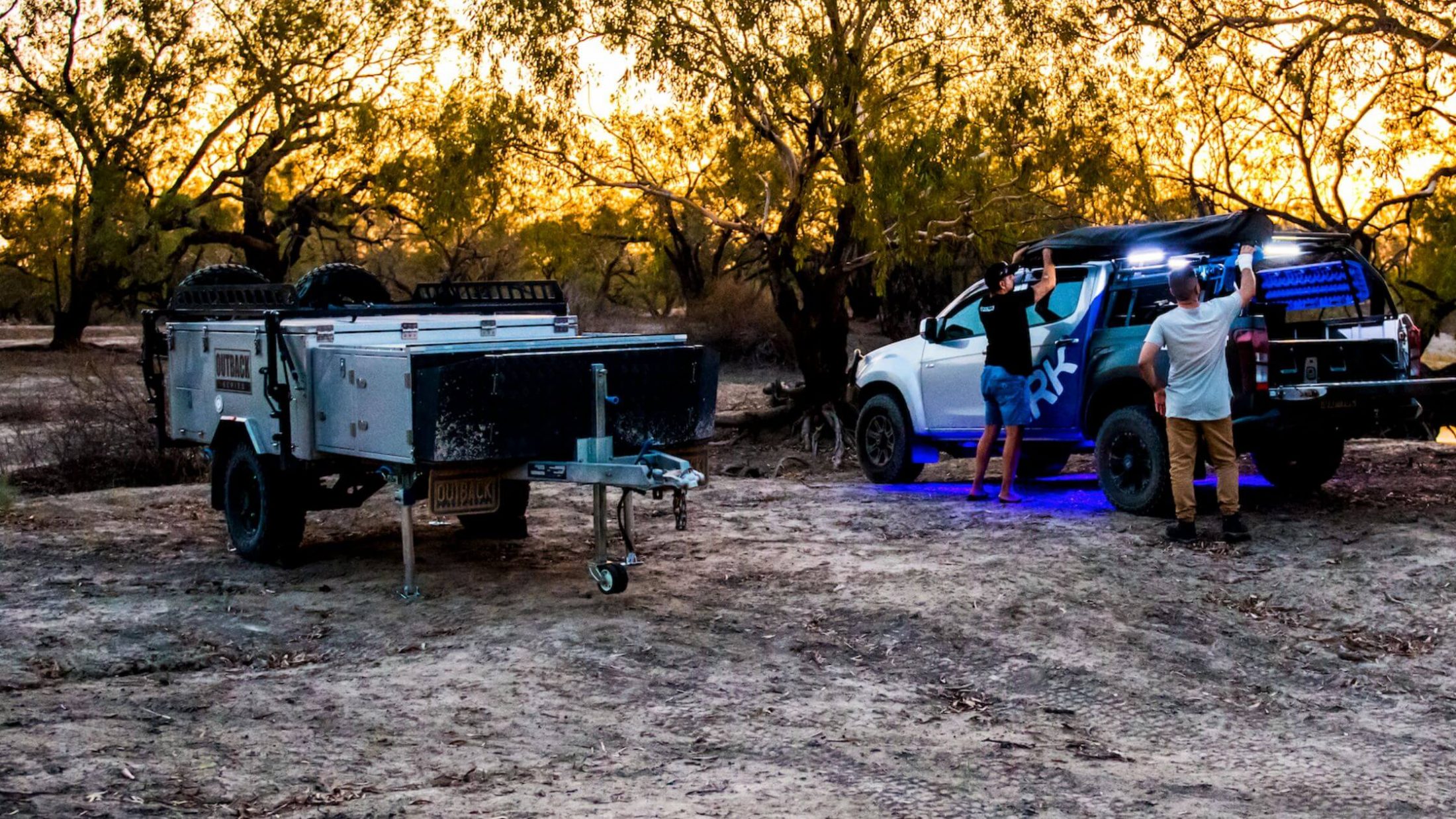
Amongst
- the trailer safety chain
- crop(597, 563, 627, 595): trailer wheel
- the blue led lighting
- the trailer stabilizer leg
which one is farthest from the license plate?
the blue led lighting

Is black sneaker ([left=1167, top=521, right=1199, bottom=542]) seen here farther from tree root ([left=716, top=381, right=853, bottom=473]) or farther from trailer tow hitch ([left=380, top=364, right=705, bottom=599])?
tree root ([left=716, top=381, right=853, bottom=473])

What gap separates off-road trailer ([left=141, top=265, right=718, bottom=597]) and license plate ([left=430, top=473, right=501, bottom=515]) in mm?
10

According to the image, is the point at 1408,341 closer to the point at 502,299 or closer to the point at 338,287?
the point at 502,299

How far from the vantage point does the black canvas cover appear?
429 inches

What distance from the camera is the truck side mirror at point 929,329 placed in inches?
505

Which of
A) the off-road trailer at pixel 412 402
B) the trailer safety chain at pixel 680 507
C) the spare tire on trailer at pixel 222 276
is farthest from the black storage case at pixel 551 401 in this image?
the spare tire on trailer at pixel 222 276

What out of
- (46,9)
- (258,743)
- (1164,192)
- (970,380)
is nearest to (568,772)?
(258,743)

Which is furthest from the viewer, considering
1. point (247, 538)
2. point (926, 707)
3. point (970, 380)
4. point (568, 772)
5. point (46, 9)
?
point (46, 9)

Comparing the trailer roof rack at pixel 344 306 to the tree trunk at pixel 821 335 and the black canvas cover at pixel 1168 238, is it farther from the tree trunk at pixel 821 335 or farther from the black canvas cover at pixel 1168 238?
the tree trunk at pixel 821 335

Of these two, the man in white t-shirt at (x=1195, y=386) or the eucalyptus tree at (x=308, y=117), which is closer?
the man in white t-shirt at (x=1195, y=386)

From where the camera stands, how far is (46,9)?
2814cm

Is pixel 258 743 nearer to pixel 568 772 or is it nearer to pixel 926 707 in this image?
pixel 568 772

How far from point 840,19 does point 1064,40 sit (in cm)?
279

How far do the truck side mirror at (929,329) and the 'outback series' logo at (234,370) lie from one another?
5745mm
